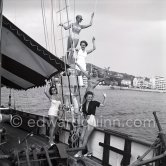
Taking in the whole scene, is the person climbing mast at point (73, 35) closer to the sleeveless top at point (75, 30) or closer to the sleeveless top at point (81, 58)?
the sleeveless top at point (75, 30)

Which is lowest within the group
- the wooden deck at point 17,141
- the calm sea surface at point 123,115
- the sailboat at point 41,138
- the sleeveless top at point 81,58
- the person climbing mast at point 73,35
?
the calm sea surface at point 123,115

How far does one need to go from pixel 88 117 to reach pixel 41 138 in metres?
2.30

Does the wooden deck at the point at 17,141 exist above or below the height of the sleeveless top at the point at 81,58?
below

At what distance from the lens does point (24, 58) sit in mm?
6738

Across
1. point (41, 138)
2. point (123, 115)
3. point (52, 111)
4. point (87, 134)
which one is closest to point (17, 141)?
point (41, 138)

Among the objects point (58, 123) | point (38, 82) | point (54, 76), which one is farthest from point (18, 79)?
point (58, 123)

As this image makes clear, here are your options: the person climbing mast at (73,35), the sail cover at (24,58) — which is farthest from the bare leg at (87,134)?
the person climbing mast at (73,35)

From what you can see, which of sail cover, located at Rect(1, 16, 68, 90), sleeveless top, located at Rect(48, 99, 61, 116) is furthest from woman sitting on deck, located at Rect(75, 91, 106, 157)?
sail cover, located at Rect(1, 16, 68, 90)

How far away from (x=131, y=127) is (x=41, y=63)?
64.0ft

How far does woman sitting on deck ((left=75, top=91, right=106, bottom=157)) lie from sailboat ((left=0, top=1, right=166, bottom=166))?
0.18m

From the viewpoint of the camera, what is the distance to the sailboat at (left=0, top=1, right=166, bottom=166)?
13.4ft

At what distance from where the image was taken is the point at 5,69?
7.35 m

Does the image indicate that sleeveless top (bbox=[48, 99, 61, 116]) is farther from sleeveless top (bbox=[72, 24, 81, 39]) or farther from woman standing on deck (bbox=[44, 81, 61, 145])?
sleeveless top (bbox=[72, 24, 81, 39])

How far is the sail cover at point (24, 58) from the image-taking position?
19.9ft
